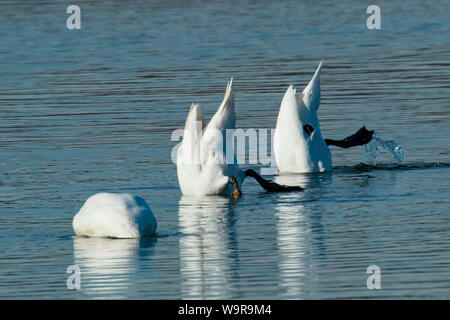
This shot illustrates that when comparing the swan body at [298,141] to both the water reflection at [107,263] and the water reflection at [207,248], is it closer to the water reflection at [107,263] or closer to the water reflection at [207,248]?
the water reflection at [207,248]

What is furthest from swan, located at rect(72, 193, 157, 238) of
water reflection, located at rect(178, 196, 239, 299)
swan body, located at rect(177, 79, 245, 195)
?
swan body, located at rect(177, 79, 245, 195)

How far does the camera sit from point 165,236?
35.9 feet

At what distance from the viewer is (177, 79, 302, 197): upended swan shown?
Answer: 42.1 feet

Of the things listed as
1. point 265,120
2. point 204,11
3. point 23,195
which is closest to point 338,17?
point 204,11

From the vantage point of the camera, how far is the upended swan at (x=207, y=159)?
12.8 m

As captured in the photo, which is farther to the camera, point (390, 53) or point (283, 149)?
point (390, 53)

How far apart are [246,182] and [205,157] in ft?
4.97

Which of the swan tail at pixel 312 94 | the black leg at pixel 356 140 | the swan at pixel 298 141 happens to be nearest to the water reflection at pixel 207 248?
the swan at pixel 298 141

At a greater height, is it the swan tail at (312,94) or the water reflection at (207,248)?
the swan tail at (312,94)

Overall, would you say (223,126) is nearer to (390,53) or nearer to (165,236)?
(165,236)

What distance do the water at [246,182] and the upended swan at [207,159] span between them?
0.27 meters

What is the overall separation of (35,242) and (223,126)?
119 inches

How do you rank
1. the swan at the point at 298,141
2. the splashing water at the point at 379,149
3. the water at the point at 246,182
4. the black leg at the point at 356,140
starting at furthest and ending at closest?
the black leg at the point at 356,140, the splashing water at the point at 379,149, the swan at the point at 298,141, the water at the point at 246,182

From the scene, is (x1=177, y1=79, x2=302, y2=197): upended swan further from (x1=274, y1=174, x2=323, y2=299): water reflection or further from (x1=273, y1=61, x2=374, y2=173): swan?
(x1=273, y1=61, x2=374, y2=173): swan
